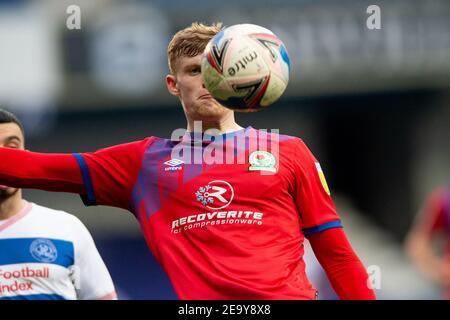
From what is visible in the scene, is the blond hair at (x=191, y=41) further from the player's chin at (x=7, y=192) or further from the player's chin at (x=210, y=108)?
the player's chin at (x=7, y=192)

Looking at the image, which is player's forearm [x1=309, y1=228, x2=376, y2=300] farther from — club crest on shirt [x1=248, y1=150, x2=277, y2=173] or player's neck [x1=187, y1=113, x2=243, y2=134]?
player's neck [x1=187, y1=113, x2=243, y2=134]

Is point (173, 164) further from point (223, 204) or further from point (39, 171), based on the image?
point (39, 171)

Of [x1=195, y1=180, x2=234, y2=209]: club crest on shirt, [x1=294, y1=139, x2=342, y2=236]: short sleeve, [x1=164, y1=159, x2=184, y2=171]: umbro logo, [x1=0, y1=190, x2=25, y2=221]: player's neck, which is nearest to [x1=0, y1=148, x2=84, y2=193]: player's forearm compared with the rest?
[x1=164, y1=159, x2=184, y2=171]: umbro logo

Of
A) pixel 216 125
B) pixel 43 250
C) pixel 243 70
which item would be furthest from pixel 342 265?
pixel 43 250

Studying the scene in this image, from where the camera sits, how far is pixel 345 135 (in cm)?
1902

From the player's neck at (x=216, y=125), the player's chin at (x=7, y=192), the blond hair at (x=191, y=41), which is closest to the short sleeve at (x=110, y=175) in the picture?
the player's neck at (x=216, y=125)

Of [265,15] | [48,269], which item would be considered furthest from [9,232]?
[265,15]

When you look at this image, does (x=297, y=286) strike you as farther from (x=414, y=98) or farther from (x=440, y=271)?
(x=414, y=98)

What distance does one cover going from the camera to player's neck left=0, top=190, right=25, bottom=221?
8581 mm

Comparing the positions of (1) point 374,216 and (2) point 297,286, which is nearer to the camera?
(2) point 297,286

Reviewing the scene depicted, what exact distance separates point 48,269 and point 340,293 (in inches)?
104

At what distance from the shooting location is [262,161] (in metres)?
6.62
